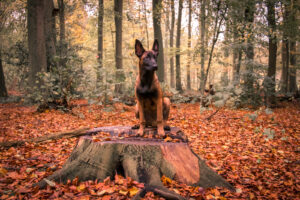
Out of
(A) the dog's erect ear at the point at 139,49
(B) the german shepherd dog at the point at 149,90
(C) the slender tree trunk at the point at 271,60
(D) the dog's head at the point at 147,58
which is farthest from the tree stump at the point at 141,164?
(C) the slender tree trunk at the point at 271,60

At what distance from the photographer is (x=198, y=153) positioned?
16.8ft

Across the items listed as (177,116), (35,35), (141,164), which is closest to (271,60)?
(177,116)

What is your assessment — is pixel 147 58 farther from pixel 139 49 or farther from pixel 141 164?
pixel 141 164

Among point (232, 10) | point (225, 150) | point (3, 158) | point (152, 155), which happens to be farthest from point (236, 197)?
point (232, 10)

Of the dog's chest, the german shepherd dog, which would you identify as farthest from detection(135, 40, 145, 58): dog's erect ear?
the dog's chest

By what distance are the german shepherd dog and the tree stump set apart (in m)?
0.53

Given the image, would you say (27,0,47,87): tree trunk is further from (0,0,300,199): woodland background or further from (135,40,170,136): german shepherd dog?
(135,40,170,136): german shepherd dog

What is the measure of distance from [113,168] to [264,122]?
6966 millimetres

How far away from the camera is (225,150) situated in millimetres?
5266

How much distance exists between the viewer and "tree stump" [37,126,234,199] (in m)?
3.05

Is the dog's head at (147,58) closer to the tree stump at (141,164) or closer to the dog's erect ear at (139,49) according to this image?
the dog's erect ear at (139,49)

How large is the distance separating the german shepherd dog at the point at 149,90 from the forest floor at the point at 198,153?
46.6 inches

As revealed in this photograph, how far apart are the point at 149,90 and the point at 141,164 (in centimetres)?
121

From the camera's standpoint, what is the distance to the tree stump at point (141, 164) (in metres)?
3.05
